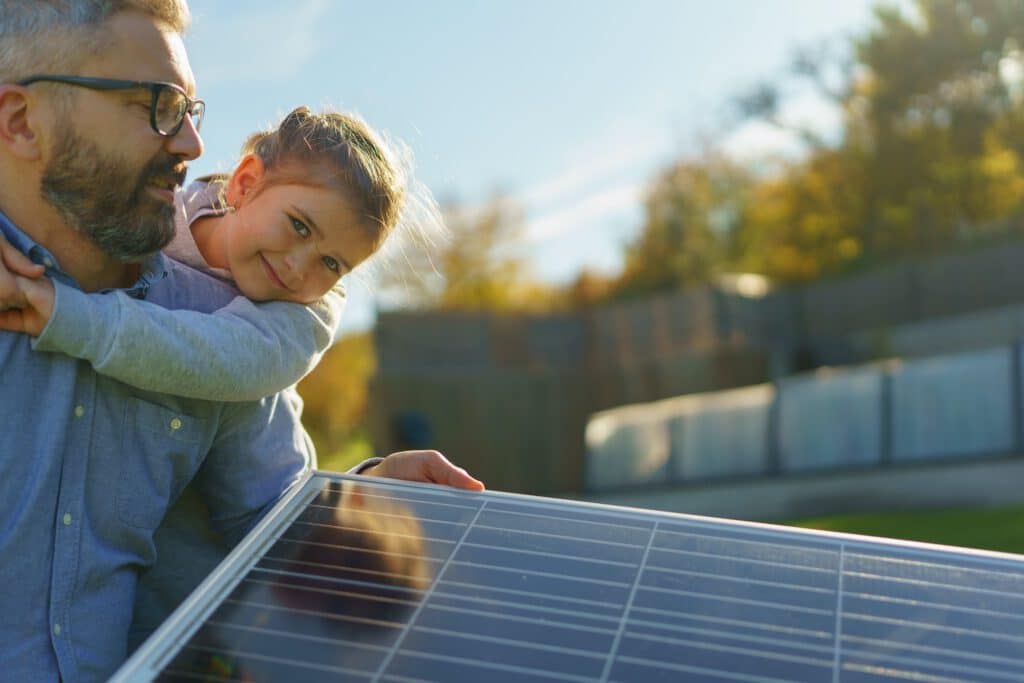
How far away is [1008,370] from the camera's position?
17984 millimetres

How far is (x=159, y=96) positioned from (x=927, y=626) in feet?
6.95

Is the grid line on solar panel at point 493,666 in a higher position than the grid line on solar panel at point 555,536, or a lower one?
lower

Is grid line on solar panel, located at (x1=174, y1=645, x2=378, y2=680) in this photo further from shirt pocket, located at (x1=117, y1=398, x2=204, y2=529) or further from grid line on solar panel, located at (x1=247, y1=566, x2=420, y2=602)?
shirt pocket, located at (x1=117, y1=398, x2=204, y2=529)

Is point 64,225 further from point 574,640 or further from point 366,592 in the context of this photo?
point 574,640

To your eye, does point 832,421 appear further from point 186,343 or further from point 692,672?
point 692,672

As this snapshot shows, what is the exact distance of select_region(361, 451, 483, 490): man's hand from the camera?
3.19 metres

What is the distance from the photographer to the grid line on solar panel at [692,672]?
2.20 m

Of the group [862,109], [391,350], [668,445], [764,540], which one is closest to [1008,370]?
[668,445]

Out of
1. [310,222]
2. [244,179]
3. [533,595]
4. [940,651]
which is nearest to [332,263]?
[310,222]

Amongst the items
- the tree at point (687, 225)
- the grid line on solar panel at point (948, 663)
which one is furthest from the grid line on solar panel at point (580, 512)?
the tree at point (687, 225)

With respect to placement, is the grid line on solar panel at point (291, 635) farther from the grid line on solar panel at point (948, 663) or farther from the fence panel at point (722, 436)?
the fence panel at point (722, 436)

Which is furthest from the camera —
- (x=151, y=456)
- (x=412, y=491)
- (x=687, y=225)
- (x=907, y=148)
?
(x=687, y=225)

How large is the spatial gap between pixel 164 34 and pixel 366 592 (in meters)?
1.51

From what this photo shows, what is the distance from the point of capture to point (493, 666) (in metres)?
2.24
